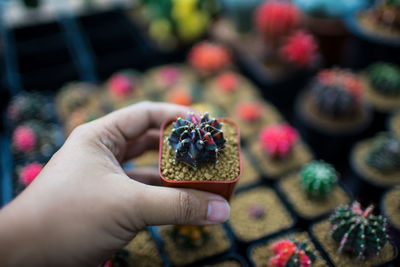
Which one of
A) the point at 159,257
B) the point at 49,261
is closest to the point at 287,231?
the point at 159,257

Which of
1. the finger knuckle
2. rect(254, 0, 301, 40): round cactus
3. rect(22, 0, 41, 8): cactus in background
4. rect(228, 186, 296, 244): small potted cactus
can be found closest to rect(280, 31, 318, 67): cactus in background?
rect(254, 0, 301, 40): round cactus

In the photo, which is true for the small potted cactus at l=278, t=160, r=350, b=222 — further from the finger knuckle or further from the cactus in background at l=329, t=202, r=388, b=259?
the finger knuckle

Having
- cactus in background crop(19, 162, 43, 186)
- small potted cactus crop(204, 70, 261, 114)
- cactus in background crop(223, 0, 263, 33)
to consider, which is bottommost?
small potted cactus crop(204, 70, 261, 114)

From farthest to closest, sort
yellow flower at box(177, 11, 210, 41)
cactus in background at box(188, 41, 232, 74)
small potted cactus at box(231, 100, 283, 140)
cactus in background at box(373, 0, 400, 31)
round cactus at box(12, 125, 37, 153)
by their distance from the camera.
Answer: yellow flower at box(177, 11, 210, 41), cactus in background at box(188, 41, 232, 74), cactus in background at box(373, 0, 400, 31), small potted cactus at box(231, 100, 283, 140), round cactus at box(12, 125, 37, 153)

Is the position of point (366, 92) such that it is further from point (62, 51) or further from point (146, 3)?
point (62, 51)

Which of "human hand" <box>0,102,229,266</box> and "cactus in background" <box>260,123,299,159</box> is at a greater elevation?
"human hand" <box>0,102,229,266</box>

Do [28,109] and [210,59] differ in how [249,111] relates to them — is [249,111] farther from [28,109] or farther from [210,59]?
[28,109]
